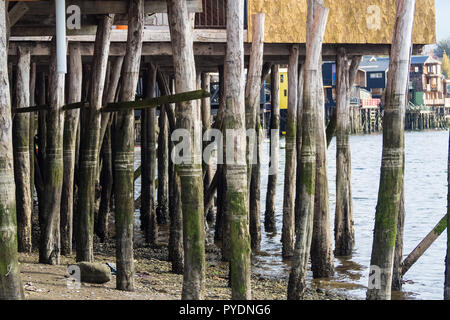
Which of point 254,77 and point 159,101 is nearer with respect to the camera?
point 159,101

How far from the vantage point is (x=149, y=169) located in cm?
1662

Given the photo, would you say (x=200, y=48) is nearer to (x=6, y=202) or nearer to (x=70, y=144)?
(x=70, y=144)

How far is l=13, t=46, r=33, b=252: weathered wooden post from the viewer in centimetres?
1245

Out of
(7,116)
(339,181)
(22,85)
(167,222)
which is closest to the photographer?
(7,116)

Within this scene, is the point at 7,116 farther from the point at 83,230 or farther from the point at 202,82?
the point at 202,82

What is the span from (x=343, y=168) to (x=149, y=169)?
423 centimetres

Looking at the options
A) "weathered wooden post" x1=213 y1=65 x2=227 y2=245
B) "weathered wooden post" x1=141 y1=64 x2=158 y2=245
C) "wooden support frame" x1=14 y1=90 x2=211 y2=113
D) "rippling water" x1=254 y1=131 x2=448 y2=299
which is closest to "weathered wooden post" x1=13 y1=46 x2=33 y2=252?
"wooden support frame" x1=14 y1=90 x2=211 y2=113

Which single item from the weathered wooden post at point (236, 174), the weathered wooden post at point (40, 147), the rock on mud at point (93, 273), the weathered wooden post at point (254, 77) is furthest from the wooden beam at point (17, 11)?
the weathered wooden post at point (40, 147)

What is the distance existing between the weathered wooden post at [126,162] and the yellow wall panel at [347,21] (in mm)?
4381

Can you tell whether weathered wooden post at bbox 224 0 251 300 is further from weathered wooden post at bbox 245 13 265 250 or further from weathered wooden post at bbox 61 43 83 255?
weathered wooden post at bbox 61 43 83 255

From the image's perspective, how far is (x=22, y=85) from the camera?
12.4 metres

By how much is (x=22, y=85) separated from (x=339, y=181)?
543 centimetres

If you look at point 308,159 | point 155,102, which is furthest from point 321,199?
point 155,102
